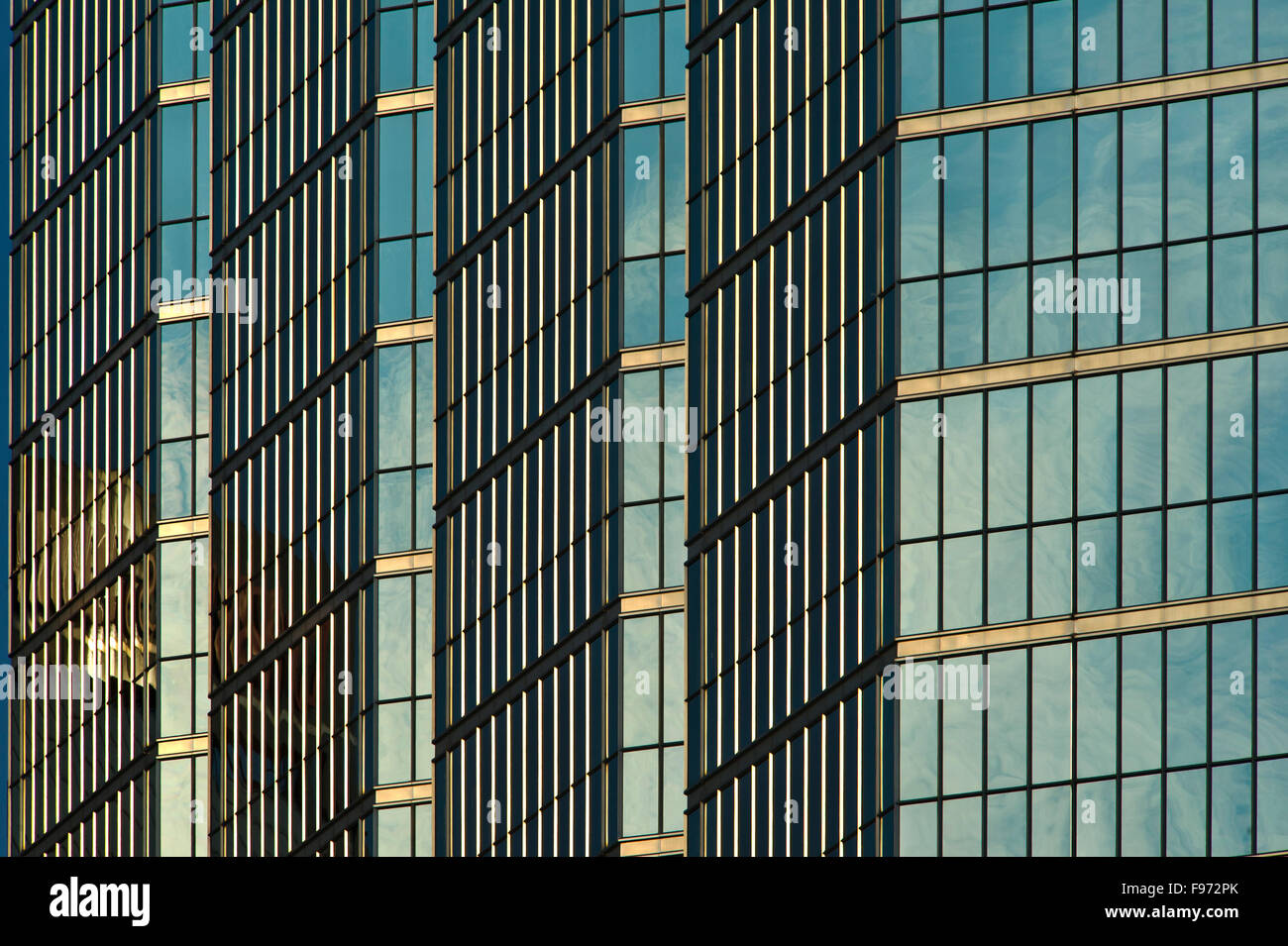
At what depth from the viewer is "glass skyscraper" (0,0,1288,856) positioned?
96.3 metres

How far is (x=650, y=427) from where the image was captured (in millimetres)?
121875

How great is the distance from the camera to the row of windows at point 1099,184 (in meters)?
96.8

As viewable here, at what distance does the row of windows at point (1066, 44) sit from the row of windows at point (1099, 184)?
4.01 ft

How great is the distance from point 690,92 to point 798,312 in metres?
12.3

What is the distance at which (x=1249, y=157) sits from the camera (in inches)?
3814

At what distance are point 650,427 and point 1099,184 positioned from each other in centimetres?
2794

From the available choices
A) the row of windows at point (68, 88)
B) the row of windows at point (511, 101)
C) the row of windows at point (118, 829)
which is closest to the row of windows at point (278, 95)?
the row of windows at point (511, 101)

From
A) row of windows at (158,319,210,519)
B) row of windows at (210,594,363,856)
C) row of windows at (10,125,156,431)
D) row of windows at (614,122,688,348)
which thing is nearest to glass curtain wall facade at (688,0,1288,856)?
row of windows at (614,122,688,348)

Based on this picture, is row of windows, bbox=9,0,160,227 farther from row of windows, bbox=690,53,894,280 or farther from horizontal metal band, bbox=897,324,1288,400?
horizontal metal band, bbox=897,324,1288,400

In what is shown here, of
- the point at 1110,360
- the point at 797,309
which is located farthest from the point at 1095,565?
the point at 797,309

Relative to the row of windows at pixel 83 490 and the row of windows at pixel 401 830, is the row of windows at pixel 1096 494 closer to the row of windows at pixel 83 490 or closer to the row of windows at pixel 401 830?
the row of windows at pixel 401 830

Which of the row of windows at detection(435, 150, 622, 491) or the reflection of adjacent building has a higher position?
the row of windows at detection(435, 150, 622, 491)

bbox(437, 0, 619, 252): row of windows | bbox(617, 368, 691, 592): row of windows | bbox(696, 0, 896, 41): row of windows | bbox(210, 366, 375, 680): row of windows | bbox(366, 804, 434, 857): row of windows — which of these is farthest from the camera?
bbox(210, 366, 375, 680): row of windows

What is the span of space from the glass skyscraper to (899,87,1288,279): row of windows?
12 cm
